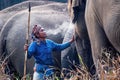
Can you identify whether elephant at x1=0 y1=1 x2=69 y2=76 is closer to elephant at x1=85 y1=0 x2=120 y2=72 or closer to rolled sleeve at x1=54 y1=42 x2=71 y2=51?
rolled sleeve at x1=54 y1=42 x2=71 y2=51

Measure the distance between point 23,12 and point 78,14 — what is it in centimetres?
263

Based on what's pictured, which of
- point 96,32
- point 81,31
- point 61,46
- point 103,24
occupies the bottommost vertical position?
point 61,46

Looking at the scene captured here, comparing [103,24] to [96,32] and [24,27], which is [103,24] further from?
[24,27]

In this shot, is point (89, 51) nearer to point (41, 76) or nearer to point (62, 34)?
point (41, 76)

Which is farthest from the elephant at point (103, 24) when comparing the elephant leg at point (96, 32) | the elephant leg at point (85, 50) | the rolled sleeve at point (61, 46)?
the rolled sleeve at point (61, 46)

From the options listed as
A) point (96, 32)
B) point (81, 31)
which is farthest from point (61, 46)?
point (96, 32)

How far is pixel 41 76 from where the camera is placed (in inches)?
277

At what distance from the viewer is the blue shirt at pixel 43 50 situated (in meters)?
7.00

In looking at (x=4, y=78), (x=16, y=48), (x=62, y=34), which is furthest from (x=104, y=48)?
(x=16, y=48)

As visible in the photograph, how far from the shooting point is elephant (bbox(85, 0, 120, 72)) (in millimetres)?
5082

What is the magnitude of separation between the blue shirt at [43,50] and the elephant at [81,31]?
27cm

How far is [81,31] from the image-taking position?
22.3 ft

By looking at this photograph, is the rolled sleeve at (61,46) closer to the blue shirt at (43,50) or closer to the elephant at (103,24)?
the blue shirt at (43,50)

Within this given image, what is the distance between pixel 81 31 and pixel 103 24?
1380 millimetres
